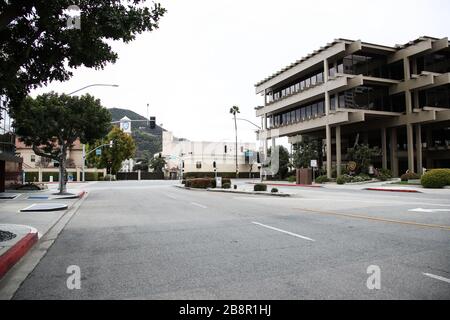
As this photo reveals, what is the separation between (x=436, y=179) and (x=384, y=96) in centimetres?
2032

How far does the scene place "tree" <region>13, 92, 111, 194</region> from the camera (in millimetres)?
23734

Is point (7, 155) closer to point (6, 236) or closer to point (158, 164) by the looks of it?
point (6, 236)

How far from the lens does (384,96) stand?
153 feet

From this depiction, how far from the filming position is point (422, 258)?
590 centimetres

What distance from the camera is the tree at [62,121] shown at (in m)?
23.7

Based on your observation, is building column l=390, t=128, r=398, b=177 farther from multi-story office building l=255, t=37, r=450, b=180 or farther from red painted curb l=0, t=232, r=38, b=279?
red painted curb l=0, t=232, r=38, b=279

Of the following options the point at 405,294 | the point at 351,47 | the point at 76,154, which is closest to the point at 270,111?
the point at 351,47

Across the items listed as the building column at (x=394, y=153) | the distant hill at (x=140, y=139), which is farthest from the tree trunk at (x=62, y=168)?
the distant hill at (x=140, y=139)

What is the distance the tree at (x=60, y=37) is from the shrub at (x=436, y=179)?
29.1 metres

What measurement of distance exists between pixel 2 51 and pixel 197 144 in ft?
249

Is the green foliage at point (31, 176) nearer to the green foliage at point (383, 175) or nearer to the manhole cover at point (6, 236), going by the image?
the green foliage at point (383, 175)

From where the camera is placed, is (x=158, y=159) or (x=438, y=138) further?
(x=158, y=159)

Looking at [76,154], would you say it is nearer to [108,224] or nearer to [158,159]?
[158,159]
